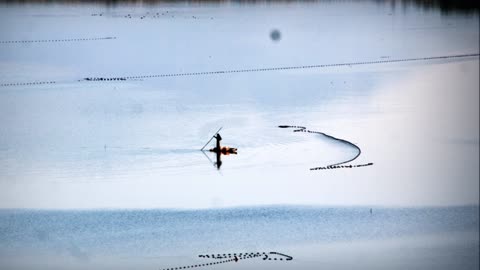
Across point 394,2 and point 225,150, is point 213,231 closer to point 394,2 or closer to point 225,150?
point 225,150

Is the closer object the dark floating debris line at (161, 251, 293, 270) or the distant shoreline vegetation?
the dark floating debris line at (161, 251, 293, 270)

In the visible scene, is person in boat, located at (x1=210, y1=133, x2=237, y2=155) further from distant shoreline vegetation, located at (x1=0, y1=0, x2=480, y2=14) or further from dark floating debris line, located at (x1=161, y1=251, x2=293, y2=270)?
distant shoreline vegetation, located at (x1=0, y1=0, x2=480, y2=14)

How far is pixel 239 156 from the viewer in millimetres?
19922

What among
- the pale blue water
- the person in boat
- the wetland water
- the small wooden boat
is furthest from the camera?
the small wooden boat

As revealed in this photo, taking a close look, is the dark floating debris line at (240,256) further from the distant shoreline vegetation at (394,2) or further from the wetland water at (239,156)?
the distant shoreline vegetation at (394,2)

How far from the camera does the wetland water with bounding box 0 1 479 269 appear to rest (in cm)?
1445

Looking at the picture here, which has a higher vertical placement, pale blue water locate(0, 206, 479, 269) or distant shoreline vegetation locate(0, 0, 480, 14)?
pale blue water locate(0, 206, 479, 269)

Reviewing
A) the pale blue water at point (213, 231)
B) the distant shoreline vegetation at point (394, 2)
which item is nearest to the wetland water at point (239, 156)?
the pale blue water at point (213, 231)

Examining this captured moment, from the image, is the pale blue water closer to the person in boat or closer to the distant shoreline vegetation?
the person in boat

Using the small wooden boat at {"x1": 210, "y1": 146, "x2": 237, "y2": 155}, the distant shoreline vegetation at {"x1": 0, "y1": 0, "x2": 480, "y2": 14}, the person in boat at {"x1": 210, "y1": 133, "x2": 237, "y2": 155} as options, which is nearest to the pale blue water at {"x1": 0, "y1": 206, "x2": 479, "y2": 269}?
the person in boat at {"x1": 210, "y1": 133, "x2": 237, "y2": 155}

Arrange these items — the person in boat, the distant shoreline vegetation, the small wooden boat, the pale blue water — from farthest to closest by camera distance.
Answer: the distant shoreline vegetation, the small wooden boat, the person in boat, the pale blue water

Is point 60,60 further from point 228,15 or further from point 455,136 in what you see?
point 228,15

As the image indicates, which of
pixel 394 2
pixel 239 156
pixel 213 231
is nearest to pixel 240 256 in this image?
pixel 213 231

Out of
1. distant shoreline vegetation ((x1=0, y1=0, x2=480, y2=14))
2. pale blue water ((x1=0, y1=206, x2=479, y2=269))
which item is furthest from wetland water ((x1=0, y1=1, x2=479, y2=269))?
distant shoreline vegetation ((x1=0, y1=0, x2=480, y2=14))
